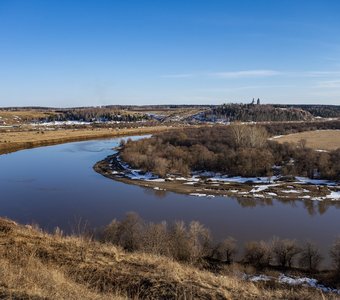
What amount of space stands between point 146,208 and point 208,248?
8.87 metres

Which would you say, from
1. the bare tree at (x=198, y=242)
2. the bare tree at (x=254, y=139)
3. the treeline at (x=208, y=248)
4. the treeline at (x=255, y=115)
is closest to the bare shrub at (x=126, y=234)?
the treeline at (x=208, y=248)

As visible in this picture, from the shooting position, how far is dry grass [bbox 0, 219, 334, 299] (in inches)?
194

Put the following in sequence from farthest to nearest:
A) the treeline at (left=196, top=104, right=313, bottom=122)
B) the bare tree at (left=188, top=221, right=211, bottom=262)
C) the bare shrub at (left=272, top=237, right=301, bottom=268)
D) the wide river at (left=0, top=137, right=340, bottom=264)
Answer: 1. the treeline at (left=196, top=104, right=313, bottom=122)
2. the wide river at (left=0, top=137, right=340, bottom=264)
3. the bare shrub at (left=272, top=237, right=301, bottom=268)
4. the bare tree at (left=188, top=221, right=211, bottom=262)

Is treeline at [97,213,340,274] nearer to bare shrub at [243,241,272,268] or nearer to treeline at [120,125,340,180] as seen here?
bare shrub at [243,241,272,268]

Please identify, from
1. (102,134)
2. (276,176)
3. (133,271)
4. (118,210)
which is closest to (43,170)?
(118,210)

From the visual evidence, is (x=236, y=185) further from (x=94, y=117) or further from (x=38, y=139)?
(x=94, y=117)

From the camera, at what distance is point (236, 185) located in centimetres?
2995

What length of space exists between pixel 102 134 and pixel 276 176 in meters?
45.0

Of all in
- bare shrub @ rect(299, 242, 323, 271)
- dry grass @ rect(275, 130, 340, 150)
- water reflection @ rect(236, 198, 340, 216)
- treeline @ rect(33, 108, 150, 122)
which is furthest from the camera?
treeline @ rect(33, 108, 150, 122)

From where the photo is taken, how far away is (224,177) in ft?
109

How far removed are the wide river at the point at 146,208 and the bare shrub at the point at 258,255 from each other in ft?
8.47

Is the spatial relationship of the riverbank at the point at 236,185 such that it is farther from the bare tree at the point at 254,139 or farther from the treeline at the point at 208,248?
the treeline at the point at 208,248

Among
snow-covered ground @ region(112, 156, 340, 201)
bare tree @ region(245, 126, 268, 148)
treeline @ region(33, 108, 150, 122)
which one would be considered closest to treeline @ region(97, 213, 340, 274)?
snow-covered ground @ region(112, 156, 340, 201)

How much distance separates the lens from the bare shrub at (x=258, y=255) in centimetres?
1430
